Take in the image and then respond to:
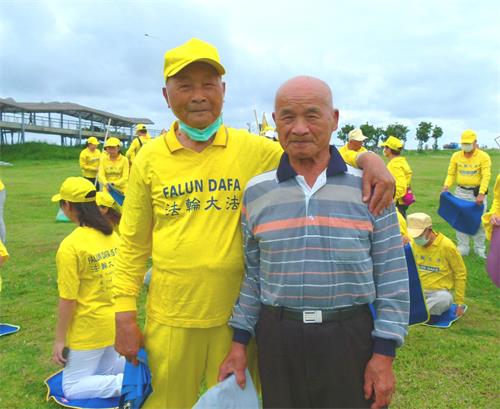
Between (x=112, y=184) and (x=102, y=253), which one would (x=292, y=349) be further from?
(x=112, y=184)

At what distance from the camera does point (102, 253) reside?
3.68 m

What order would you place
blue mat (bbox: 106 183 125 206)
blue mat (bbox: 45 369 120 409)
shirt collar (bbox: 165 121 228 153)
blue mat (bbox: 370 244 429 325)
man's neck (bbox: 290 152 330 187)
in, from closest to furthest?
man's neck (bbox: 290 152 330 187) < shirt collar (bbox: 165 121 228 153) < blue mat (bbox: 370 244 429 325) < blue mat (bbox: 45 369 120 409) < blue mat (bbox: 106 183 125 206)

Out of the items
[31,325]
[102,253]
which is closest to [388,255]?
[102,253]

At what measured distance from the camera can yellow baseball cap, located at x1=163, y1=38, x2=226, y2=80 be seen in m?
2.18

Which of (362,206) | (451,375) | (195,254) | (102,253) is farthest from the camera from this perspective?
(451,375)

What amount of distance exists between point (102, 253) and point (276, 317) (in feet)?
6.85

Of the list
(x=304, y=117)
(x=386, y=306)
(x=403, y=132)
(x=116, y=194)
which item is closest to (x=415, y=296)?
(x=386, y=306)

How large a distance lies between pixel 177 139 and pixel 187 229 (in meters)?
0.47

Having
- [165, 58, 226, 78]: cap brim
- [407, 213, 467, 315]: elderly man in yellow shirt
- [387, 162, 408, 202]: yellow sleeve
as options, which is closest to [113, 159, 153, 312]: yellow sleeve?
[165, 58, 226, 78]: cap brim

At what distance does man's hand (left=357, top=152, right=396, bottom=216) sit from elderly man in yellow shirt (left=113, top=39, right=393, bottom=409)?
0.45 ft

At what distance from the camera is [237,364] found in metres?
2.17

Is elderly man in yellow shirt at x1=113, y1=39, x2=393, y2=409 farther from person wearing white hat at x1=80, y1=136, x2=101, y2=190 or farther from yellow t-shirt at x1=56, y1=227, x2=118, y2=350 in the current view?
person wearing white hat at x1=80, y1=136, x2=101, y2=190

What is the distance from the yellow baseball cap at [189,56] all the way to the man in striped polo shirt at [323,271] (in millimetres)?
416

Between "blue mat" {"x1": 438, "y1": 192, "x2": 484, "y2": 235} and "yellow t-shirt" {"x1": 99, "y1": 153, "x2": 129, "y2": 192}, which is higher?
"yellow t-shirt" {"x1": 99, "y1": 153, "x2": 129, "y2": 192}
